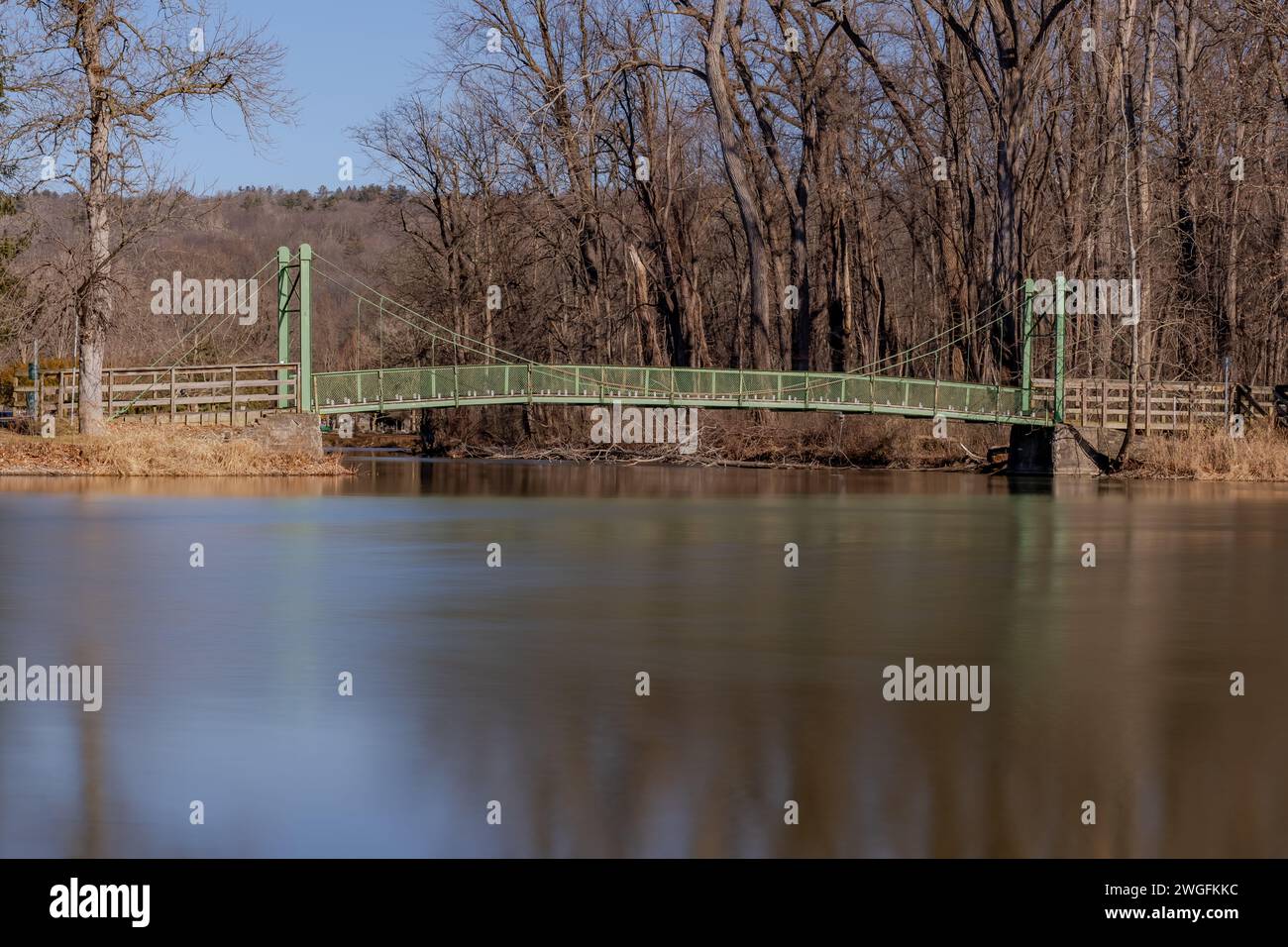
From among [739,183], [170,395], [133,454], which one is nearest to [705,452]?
[739,183]

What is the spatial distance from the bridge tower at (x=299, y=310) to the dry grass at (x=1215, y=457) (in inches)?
812

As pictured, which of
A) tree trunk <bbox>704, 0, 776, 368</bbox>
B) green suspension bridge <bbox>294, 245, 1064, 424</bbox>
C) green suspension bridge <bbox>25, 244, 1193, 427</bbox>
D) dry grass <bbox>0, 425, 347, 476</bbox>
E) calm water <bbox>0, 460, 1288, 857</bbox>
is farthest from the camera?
tree trunk <bbox>704, 0, 776, 368</bbox>

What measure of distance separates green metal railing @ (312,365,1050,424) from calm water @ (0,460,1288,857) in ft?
57.2

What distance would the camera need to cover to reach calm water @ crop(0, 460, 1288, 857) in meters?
7.90

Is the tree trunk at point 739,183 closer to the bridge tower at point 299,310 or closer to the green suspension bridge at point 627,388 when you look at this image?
the green suspension bridge at point 627,388

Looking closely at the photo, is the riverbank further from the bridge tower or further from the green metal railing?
the bridge tower

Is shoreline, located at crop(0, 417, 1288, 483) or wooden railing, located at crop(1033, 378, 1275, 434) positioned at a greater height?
wooden railing, located at crop(1033, 378, 1275, 434)

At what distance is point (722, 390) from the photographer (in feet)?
147

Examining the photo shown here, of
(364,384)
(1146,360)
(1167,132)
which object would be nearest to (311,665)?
(364,384)

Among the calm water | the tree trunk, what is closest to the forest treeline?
the tree trunk

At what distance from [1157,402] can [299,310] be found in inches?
890
